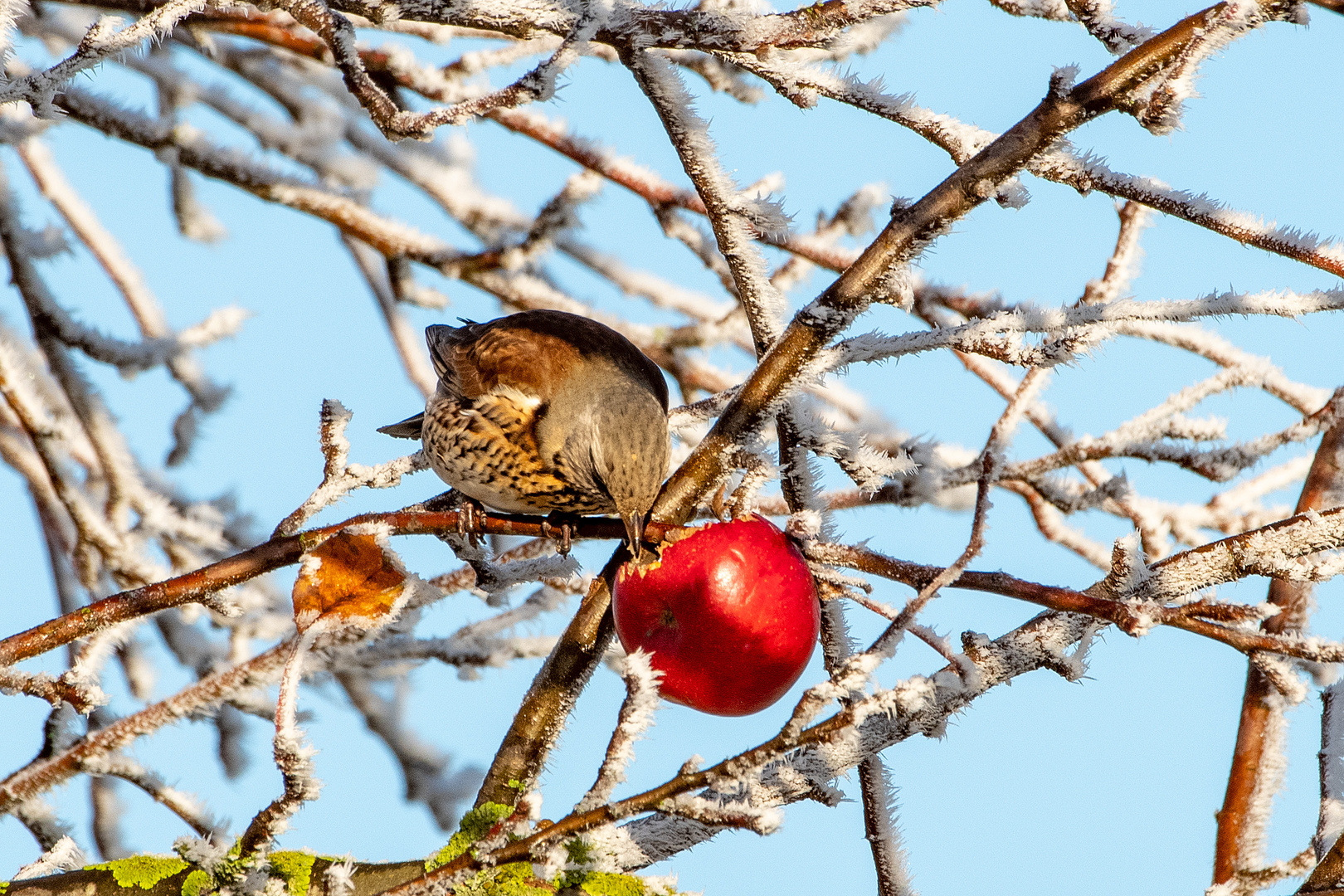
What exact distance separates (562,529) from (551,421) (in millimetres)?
613

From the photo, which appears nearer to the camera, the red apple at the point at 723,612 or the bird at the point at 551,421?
the red apple at the point at 723,612

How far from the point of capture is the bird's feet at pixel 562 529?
3172 mm

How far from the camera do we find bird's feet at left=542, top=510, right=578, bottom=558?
3172 mm

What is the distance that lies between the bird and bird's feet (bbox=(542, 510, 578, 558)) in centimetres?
3

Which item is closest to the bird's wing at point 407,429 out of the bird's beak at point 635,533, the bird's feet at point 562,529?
the bird's feet at point 562,529

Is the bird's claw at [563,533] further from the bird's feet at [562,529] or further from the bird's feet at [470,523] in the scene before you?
the bird's feet at [470,523]

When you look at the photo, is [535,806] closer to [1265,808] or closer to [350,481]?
[350,481]

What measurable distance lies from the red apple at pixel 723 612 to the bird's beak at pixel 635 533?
4 centimetres

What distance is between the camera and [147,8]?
158 inches

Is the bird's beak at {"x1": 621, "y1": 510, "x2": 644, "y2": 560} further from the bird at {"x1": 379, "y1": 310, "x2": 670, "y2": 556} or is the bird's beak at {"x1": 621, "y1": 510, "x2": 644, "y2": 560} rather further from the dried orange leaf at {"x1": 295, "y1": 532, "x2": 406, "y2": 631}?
the dried orange leaf at {"x1": 295, "y1": 532, "x2": 406, "y2": 631}

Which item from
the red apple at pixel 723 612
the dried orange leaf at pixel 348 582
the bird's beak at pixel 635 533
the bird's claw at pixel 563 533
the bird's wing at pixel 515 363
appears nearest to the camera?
the dried orange leaf at pixel 348 582

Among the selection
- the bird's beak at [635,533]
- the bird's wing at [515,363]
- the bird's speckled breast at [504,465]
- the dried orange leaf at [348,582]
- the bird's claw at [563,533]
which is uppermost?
the bird's wing at [515,363]

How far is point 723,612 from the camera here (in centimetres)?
258

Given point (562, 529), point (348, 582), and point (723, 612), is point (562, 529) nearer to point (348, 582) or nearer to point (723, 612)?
point (723, 612)
